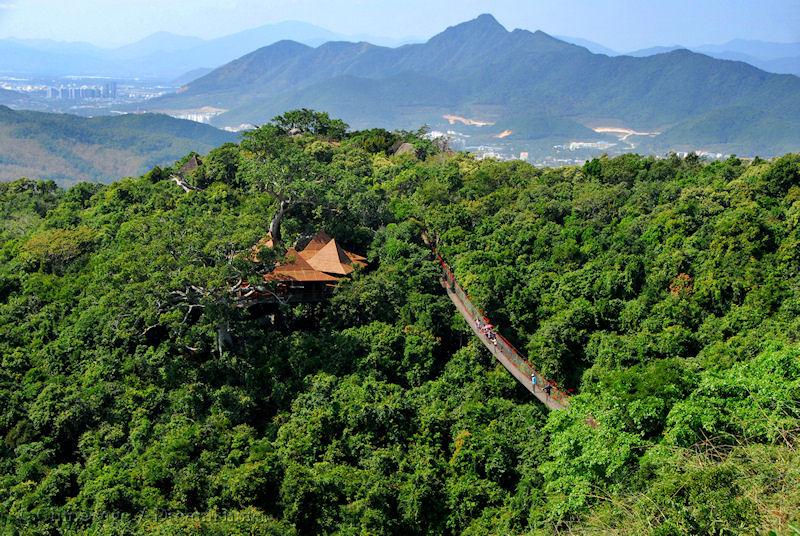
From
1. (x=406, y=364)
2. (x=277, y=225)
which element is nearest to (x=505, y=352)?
(x=406, y=364)

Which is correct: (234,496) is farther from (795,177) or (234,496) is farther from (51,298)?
(795,177)

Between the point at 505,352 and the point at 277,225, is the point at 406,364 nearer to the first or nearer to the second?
the point at 505,352

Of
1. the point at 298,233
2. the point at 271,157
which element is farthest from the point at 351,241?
the point at 271,157

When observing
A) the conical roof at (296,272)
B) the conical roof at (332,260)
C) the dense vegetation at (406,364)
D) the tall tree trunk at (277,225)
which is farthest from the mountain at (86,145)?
the conical roof at (296,272)

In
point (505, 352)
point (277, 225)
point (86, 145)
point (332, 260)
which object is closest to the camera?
point (505, 352)

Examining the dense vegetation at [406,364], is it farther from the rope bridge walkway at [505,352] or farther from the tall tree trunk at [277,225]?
the rope bridge walkway at [505,352]

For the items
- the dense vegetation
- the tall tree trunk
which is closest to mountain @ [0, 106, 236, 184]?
the dense vegetation

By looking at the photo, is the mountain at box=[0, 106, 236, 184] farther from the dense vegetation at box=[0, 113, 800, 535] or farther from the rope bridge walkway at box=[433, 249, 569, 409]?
the rope bridge walkway at box=[433, 249, 569, 409]
